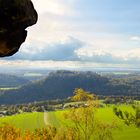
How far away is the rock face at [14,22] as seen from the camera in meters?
13.1

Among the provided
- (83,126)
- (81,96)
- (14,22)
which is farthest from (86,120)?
(14,22)

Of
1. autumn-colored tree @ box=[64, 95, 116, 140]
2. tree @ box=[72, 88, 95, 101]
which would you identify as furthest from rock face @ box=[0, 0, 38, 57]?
autumn-colored tree @ box=[64, 95, 116, 140]

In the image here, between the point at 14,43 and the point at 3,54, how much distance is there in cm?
68

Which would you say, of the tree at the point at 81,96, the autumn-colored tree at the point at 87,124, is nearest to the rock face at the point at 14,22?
the tree at the point at 81,96

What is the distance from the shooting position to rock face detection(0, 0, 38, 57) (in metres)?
13.1

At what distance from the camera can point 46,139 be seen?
275 ft

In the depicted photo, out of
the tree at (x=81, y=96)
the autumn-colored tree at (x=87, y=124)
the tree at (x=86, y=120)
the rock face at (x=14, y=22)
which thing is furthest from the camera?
A: the autumn-colored tree at (x=87, y=124)

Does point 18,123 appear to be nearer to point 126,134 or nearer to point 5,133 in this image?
point 126,134

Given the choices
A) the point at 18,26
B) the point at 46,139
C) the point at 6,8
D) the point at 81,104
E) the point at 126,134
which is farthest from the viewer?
the point at 126,134

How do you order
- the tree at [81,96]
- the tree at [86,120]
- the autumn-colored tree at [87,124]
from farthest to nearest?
the autumn-colored tree at [87,124], the tree at [86,120], the tree at [81,96]

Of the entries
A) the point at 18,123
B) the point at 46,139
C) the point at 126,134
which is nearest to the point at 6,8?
the point at 46,139

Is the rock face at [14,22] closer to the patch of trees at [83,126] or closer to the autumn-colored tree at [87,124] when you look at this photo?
the patch of trees at [83,126]

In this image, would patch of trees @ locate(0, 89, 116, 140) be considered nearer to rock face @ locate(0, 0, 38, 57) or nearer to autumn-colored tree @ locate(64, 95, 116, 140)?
autumn-colored tree @ locate(64, 95, 116, 140)

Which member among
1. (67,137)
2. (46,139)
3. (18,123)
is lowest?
(18,123)
